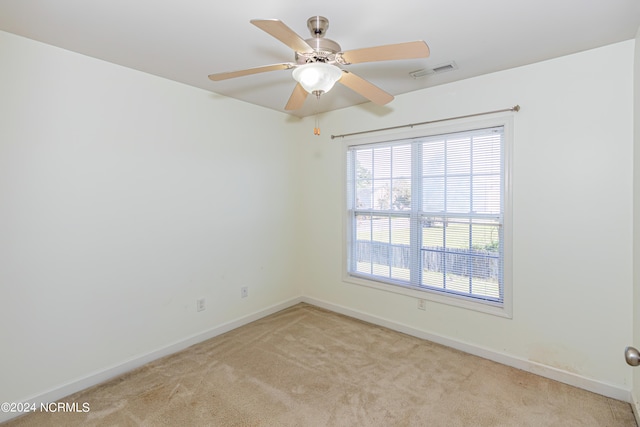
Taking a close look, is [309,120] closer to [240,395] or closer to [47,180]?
[47,180]

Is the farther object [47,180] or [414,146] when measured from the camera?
[414,146]

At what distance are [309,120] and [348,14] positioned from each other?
2.18 m

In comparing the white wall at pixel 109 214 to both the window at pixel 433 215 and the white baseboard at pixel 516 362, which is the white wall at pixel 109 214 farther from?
the white baseboard at pixel 516 362

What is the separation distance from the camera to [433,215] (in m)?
2.98

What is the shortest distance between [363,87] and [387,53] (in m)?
0.42

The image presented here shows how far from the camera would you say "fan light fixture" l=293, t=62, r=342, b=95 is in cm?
155

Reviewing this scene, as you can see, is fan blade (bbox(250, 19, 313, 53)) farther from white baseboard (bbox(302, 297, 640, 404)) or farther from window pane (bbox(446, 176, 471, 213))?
white baseboard (bbox(302, 297, 640, 404))

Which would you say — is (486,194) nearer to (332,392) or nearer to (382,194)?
(382,194)

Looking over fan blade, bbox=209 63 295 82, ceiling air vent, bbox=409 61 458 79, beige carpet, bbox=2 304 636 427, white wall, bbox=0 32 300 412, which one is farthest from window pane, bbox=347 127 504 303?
fan blade, bbox=209 63 295 82

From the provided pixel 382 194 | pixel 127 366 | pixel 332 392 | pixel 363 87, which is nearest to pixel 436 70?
pixel 363 87

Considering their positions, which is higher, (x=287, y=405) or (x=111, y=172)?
(x=111, y=172)

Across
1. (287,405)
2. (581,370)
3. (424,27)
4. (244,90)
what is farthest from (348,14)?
(581,370)

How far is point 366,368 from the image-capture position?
253 cm

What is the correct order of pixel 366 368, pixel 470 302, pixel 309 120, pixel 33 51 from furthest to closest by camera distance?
pixel 309 120
pixel 470 302
pixel 366 368
pixel 33 51
